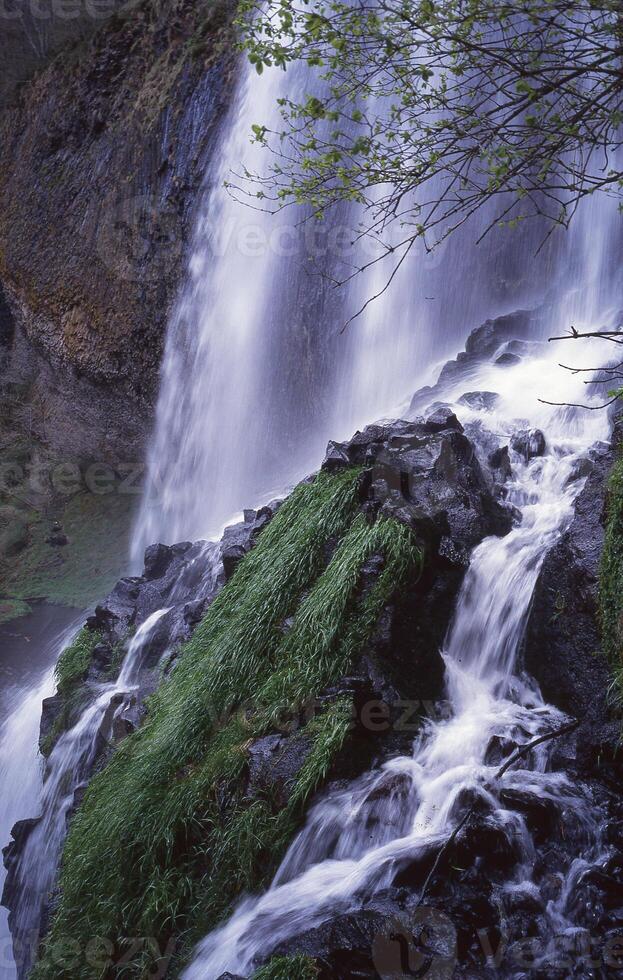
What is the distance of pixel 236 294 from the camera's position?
11742 mm

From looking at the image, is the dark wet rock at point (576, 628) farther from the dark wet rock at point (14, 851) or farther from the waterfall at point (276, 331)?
the waterfall at point (276, 331)

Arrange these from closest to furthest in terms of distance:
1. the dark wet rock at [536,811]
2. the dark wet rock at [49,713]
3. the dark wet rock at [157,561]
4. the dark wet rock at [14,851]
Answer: the dark wet rock at [536,811] < the dark wet rock at [14,851] < the dark wet rock at [49,713] < the dark wet rock at [157,561]

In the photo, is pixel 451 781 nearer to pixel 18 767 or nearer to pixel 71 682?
pixel 71 682

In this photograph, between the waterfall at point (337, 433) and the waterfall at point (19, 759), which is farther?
the waterfall at point (19, 759)

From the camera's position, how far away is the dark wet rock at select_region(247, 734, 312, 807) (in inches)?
181

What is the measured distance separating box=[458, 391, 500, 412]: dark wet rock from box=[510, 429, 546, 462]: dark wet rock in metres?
0.81

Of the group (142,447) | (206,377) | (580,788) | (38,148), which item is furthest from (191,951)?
(38,148)

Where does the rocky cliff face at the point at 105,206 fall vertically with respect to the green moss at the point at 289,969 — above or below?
above

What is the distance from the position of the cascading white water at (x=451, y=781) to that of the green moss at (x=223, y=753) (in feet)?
0.74

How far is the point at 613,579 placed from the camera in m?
4.75

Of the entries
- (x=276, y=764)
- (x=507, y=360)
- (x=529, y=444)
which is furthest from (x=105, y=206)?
(x=276, y=764)

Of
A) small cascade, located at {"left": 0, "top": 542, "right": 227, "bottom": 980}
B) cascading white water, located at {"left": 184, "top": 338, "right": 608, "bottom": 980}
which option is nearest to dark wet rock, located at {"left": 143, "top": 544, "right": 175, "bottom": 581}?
small cascade, located at {"left": 0, "top": 542, "right": 227, "bottom": 980}

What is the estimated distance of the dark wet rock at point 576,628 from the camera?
4658mm

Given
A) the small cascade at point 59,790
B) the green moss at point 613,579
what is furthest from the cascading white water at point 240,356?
the green moss at point 613,579
